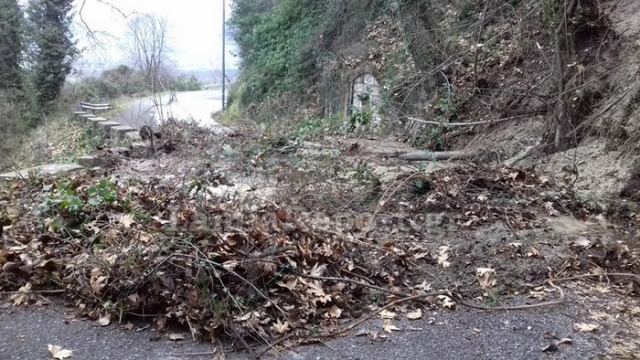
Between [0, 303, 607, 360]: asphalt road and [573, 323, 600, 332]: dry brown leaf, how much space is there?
0.03 m

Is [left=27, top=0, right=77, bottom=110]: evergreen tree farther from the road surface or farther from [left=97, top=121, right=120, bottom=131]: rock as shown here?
the road surface

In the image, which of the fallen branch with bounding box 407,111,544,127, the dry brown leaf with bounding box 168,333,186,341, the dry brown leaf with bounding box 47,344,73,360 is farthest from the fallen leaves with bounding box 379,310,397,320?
the fallen branch with bounding box 407,111,544,127

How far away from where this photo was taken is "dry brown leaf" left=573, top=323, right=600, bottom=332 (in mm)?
3148

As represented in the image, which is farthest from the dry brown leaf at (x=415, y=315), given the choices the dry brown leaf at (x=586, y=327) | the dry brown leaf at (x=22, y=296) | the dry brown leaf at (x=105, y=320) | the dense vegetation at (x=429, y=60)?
the dense vegetation at (x=429, y=60)

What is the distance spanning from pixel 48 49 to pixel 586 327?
17.4 meters

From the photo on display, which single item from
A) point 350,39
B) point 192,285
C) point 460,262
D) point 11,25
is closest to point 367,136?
point 350,39

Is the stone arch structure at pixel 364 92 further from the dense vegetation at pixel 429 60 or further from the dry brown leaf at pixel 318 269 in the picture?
the dry brown leaf at pixel 318 269

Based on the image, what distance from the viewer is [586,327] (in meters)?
3.17

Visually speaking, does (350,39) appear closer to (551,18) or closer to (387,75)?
(387,75)

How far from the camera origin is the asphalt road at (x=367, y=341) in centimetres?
282

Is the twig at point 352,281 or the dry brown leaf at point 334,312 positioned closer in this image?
the dry brown leaf at point 334,312

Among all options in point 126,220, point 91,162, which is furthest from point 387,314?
point 91,162

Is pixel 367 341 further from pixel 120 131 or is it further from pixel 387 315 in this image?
pixel 120 131

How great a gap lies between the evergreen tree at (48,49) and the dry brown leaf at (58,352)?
40.9 feet
